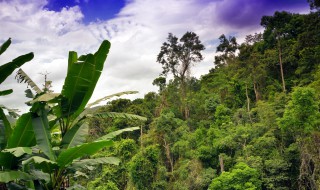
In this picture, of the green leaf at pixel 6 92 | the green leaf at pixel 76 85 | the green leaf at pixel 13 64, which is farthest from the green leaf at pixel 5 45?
the green leaf at pixel 76 85

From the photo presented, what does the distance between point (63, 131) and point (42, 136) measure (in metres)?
0.59

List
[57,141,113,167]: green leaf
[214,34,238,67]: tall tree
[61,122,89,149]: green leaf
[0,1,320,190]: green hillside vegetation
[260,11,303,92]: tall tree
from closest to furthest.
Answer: [57,141,113,167]: green leaf → [61,122,89,149]: green leaf → [0,1,320,190]: green hillside vegetation → [260,11,303,92]: tall tree → [214,34,238,67]: tall tree

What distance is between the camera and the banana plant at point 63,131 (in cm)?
324

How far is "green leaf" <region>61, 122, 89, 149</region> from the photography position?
3.64 metres

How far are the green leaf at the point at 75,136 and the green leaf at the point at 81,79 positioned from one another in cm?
18

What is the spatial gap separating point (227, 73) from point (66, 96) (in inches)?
1097

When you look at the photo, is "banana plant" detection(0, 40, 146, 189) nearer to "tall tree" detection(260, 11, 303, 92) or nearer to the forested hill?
the forested hill

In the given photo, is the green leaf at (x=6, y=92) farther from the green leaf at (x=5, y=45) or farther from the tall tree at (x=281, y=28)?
the tall tree at (x=281, y=28)

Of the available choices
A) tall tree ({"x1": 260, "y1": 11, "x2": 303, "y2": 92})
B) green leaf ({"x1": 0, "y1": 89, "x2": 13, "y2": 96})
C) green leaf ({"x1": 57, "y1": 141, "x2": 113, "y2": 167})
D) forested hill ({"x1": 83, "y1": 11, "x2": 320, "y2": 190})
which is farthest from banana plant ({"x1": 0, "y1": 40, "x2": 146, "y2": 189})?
tall tree ({"x1": 260, "y1": 11, "x2": 303, "y2": 92})

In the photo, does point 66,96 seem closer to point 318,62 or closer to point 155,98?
point 318,62

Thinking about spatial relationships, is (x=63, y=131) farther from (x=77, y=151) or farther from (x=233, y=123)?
(x=233, y=123)

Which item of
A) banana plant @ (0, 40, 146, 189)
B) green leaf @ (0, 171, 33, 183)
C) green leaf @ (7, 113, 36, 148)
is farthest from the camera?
green leaf @ (7, 113, 36, 148)

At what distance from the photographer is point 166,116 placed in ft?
75.7

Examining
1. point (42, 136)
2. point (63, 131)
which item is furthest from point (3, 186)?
point (63, 131)
